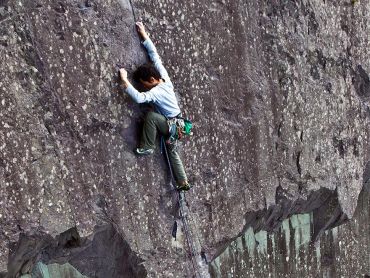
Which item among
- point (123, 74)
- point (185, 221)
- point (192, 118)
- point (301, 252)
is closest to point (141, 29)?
point (123, 74)

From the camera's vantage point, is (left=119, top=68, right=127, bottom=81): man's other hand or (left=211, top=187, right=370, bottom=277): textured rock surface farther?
(left=211, top=187, right=370, bottom=277): textured rock surface

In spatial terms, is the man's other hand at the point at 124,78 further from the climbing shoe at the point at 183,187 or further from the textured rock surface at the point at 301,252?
the textured rock surface at the point at 301,252

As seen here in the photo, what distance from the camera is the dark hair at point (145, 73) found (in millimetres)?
2318

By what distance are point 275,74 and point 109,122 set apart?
0.96 meters

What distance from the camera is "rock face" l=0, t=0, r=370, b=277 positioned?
6.86 ft

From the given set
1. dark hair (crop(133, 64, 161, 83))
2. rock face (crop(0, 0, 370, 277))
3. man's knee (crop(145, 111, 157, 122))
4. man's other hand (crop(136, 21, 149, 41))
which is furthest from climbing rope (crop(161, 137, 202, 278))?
man's other hand (crop(136, 21, 149, 41))

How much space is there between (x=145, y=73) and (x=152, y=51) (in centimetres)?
11

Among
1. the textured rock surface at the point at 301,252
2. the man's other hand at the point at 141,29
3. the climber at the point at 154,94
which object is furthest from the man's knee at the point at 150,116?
the textured rock surface at the point at 301,252

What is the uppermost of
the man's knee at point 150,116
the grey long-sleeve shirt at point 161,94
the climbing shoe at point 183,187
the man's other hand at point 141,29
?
the man's other hand at point 141,29

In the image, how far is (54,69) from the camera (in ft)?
7.03

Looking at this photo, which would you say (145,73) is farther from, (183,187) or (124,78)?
(183,187)

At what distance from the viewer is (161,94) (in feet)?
7.64

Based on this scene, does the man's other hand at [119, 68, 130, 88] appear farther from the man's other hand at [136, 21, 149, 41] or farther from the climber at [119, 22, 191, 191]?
the man's other hand at [136, 21, 149, 41]

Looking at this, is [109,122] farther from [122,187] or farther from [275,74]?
[275,74]
